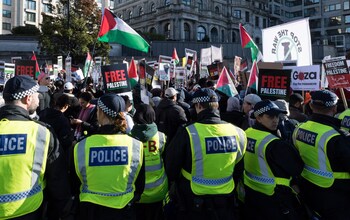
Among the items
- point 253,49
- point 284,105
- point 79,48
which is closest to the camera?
point 284,105

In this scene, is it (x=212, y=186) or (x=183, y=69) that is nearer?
(x=212, y=186)

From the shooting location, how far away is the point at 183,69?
13.6m

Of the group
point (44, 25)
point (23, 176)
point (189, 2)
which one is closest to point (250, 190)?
point (23, 176)

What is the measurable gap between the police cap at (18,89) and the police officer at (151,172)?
54.4 inches

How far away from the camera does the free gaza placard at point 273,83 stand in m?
6.18

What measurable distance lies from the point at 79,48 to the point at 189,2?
3371 cm

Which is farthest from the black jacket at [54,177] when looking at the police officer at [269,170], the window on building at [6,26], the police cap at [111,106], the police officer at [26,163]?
the window on building at [6,26]

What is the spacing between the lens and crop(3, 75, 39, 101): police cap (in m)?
2.88

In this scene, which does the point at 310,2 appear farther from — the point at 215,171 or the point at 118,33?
the point at 215,171

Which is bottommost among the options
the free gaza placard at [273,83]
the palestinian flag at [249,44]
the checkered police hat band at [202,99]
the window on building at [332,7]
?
the checkered police hat band at [202,99]

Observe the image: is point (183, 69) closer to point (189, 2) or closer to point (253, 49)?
point (253, 49)

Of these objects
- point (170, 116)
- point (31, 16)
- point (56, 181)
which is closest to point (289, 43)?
point (170, 116)

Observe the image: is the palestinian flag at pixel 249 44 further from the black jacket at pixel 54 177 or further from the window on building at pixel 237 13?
the window on building at pixel 237 13

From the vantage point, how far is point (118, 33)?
7527 millimetres
